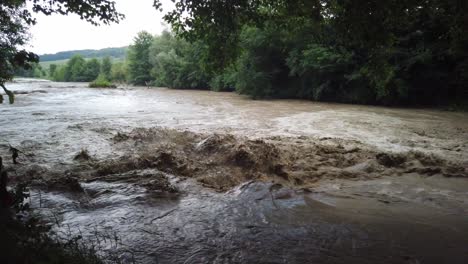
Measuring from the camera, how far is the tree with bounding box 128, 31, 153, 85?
73375mm

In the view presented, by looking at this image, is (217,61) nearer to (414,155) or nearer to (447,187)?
(447,187)

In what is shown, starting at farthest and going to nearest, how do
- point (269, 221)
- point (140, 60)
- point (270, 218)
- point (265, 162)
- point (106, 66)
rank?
point (106, 66) < point (140, 60) < point (265, 162) < point (270, 218) < point (269, 221)

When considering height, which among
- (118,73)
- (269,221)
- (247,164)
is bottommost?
(269,221)

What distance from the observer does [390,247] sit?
4.48 m

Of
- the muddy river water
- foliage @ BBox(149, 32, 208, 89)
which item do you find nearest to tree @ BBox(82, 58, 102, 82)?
foliage @ BBox(149, 32, 208, 89)

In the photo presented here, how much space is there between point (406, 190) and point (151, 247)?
500cm

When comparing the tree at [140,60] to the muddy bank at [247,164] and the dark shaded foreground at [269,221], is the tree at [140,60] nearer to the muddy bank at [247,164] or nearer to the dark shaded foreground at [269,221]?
the muddy bank at [247,164]

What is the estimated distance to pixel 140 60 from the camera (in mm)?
75688

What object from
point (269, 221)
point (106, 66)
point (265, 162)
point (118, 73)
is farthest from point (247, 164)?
point (106, 66)

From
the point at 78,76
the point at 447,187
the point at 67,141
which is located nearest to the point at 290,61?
the point at 67,141

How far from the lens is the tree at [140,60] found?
241ft

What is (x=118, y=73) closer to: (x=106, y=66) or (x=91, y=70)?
(x=106, y=66)

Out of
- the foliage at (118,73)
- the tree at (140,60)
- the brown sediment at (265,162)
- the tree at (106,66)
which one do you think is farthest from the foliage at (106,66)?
the brown sediment at (265,162)

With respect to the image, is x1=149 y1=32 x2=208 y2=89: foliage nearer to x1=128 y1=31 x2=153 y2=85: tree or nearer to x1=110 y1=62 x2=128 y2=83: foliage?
x1=128 y1=31 x2=153 y2=85: tree
